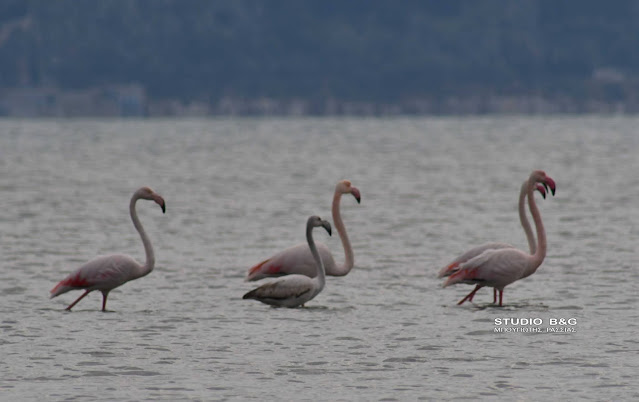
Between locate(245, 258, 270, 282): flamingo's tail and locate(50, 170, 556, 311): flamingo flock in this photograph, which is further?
locate(245, 258, 270, 282): flamingo's tail

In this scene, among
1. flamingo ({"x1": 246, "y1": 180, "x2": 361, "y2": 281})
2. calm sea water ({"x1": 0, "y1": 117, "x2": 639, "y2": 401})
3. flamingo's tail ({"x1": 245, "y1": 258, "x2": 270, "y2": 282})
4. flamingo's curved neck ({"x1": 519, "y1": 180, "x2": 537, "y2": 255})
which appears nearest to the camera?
calm sea water ({"x1": 0, "y1": 117, "x2": 639, "y2": 401})

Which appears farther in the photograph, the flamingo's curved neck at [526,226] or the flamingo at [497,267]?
the flamingo's curved neck at [526,226]

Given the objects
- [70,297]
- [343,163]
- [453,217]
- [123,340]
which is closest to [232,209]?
[453,217]

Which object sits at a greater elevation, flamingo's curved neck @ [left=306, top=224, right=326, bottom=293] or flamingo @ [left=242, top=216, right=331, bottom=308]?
flamingo's curved neck @ [left=306, top=224, right=326, bottom=293]

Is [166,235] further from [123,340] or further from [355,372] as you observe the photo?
[355,372]

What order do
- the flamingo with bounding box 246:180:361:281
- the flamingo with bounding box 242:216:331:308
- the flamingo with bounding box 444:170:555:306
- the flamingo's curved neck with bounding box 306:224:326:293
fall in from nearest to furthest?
the flamingo with bounding box 444:170:555:306
the flamingo with bounding box 242:216:331:308
the flamingo's curved neck with bounding box 306:224:326:293
the flamingo with bounding box 246:180:361:281

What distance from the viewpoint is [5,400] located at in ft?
43.3

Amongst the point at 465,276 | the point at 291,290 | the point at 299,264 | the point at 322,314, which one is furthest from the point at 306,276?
the point at 465,276

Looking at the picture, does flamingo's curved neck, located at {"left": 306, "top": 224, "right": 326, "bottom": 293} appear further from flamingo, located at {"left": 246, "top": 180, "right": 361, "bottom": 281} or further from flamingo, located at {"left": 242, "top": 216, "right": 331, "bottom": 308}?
flamingo, located at {"left": 246, "top": 180, "right": 361, "bottom": 281}

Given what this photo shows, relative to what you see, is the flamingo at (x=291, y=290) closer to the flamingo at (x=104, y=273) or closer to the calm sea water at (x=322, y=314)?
the calm sea water at (x=322, y=314)

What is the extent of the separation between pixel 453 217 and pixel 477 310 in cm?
1706

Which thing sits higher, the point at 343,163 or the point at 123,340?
the point at 343,163

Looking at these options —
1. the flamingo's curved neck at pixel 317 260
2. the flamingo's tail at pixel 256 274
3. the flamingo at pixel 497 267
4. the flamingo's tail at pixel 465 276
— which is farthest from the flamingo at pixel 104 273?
the flamingo at pixel 497 267

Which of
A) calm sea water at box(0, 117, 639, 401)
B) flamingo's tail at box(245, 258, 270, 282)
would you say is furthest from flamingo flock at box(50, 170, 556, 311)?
flamingo's tail at box(245, 258, 270, 282)
